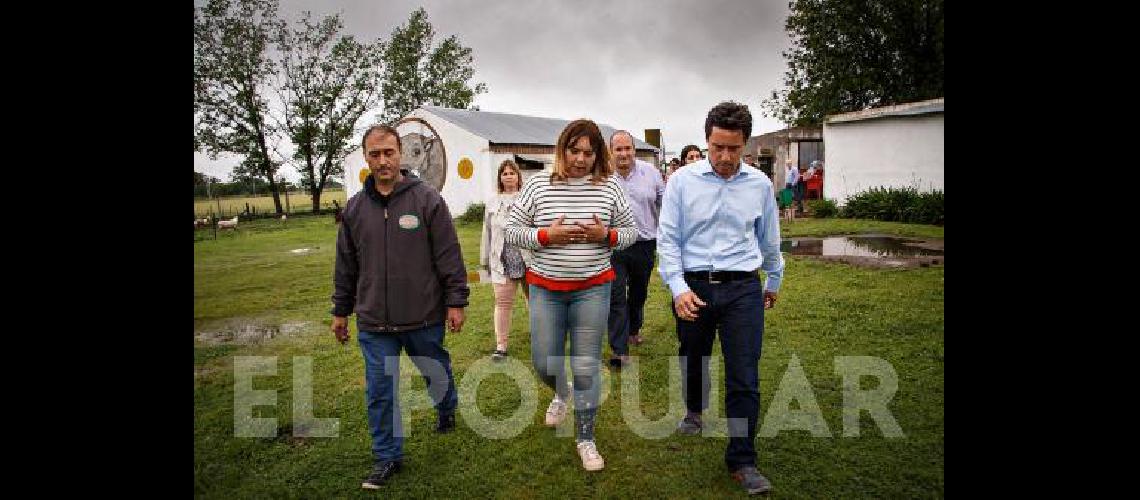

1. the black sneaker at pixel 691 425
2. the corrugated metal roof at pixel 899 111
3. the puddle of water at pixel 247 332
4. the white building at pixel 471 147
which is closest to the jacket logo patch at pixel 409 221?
the black sneaker at pixel 691 425

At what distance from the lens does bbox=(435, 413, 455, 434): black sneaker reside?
4547mm

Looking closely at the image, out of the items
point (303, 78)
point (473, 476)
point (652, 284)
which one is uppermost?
point (303, 78)

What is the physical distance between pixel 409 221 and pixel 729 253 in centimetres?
186

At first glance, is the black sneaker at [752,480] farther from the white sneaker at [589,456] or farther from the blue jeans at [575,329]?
the blue jeans at [575,329]

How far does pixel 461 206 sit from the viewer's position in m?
29.3

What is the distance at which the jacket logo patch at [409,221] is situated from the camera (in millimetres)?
3822

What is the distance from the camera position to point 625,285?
19.1 feet

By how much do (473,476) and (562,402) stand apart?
0.95 m

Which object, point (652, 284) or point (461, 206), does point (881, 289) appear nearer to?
point (652, 284)

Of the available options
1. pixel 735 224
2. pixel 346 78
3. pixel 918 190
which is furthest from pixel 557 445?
pixel 346 78

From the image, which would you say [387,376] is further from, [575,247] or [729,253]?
[729,253]

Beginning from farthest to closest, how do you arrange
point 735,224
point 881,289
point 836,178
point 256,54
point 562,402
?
point 256,54
point 836,178
point 881,289
point 562,402
point 735,224

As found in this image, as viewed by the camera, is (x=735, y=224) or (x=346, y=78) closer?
(x=735, y=224)

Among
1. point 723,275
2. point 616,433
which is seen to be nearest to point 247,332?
point 616,433
